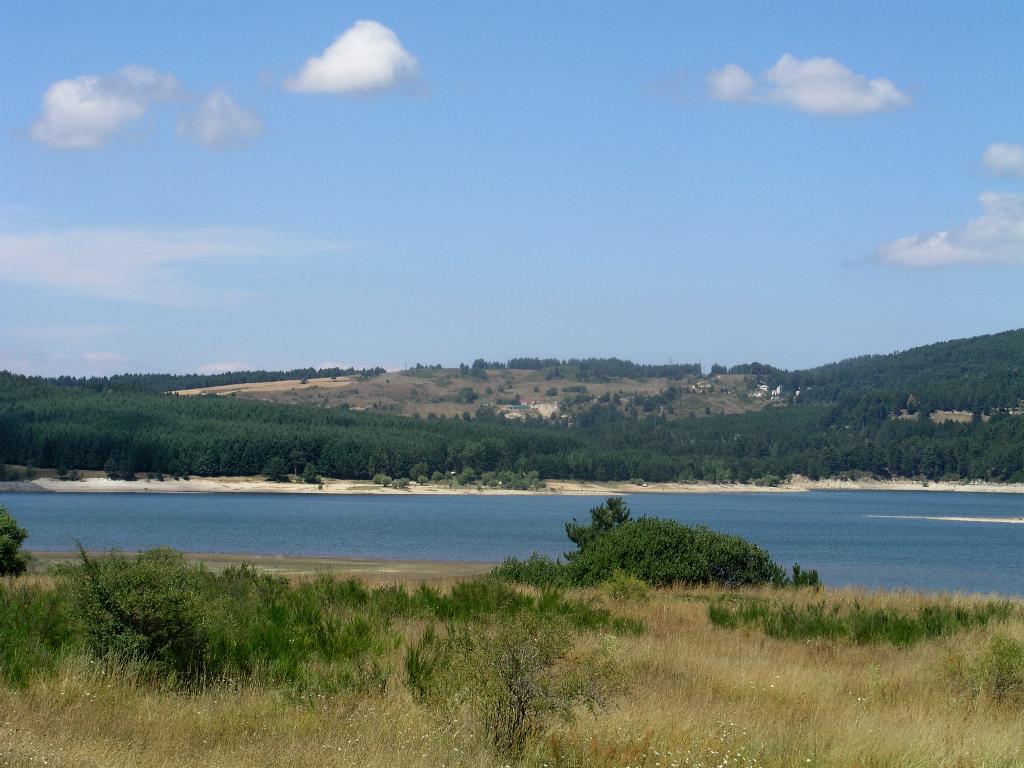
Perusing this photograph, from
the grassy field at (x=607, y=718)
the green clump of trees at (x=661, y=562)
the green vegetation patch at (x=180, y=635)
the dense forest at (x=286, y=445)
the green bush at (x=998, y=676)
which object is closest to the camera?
the grassy field at (x=607, y=718)

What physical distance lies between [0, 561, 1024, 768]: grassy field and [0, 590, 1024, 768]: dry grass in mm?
23

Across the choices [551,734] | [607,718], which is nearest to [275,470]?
[607,718]

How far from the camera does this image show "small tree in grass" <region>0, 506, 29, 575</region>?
2633 centimetres

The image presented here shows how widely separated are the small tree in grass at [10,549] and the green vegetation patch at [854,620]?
15.7 meters

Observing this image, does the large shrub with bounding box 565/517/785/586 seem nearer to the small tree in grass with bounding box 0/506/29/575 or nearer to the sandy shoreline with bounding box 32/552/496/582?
the sandy shoreline with bounding box 32/552/496/582

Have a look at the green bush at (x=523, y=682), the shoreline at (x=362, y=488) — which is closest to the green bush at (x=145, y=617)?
the green bush at (x=523, y=682)

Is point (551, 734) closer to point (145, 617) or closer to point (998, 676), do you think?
point (145, 617)

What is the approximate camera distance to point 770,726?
11008mm

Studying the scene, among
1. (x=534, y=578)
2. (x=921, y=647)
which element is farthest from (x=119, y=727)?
(x=534, y=578)

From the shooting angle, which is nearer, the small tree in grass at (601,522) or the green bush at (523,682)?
the green bush at (523,682)

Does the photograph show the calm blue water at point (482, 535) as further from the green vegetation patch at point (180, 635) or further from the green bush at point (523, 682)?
the green bush at point (523, 682)

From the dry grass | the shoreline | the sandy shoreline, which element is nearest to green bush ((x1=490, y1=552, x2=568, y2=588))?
the sandy shoreline

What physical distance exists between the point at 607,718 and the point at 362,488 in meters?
150

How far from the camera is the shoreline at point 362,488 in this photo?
142m
